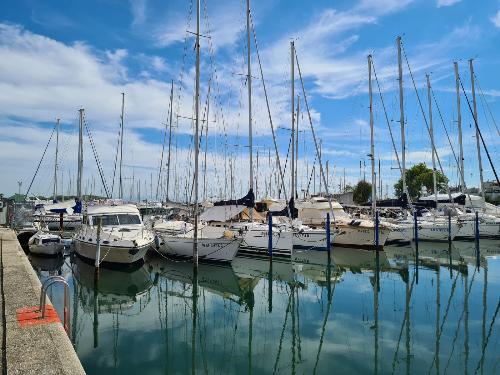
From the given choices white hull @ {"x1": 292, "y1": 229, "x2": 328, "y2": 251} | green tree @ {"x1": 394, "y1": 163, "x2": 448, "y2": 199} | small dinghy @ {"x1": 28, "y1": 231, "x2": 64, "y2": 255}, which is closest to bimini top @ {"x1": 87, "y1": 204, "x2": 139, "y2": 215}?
small dinghy @ {"x1": 28, "y1": 231, "x2": 64, "y2": 255}

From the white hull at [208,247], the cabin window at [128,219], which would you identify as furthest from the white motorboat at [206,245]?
the cabin window at [128,219]

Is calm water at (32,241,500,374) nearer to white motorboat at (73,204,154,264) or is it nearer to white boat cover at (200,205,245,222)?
white motorboat at (73,204,154,264)

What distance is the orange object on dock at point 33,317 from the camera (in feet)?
27.7

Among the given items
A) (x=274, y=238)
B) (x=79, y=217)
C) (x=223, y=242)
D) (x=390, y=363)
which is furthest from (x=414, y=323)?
(x=79, y=217)

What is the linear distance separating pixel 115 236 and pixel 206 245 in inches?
197

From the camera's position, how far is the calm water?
33.1ft

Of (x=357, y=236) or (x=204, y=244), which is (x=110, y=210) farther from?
(x=357, y=236)

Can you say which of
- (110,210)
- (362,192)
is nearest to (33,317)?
(110,210)

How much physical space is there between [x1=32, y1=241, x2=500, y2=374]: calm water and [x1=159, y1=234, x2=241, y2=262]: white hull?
773 millimetres

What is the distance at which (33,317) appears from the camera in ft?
28.7

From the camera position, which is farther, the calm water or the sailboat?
the sailboat

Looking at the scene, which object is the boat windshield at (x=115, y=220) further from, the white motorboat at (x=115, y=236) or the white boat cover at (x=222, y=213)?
the white boat cover at (x=222, y=213)

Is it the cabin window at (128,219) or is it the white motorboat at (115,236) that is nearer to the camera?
the white motorboat at (115,236)

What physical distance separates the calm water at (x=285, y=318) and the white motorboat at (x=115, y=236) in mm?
945
